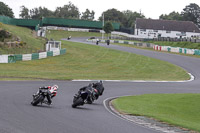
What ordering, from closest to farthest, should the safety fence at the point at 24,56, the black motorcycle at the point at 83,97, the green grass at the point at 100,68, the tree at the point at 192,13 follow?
the black motorcycle at the point at 83,97 < the green grass at the point at 100,68 < the safety fence at the point at 24,56 < the tree at the point at 192,13

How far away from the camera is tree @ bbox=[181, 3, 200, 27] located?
170 m

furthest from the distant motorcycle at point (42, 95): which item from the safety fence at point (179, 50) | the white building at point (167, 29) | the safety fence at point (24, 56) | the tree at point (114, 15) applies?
the tree at point (114, 15)

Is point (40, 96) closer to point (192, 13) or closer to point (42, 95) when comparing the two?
point (42, 95)

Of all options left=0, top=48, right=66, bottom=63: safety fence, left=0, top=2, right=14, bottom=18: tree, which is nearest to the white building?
left=0, top=2, right=14, bottom=18: tree

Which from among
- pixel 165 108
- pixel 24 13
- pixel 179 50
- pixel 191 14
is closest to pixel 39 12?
pixel 24 13

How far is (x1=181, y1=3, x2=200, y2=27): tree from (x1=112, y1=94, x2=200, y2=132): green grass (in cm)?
15566

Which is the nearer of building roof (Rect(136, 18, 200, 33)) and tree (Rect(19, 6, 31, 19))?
building roof (Rect(136, 18, 200, 33))

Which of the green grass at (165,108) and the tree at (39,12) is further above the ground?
the tree at (39,12)

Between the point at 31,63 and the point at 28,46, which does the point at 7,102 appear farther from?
the point at 28,46

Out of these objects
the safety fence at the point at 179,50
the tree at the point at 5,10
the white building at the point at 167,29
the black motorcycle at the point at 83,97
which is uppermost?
the tree at the point at 5,10

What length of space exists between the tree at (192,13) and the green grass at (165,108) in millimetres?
155659

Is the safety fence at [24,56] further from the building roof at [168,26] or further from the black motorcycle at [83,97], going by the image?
the building roof at [168,26]

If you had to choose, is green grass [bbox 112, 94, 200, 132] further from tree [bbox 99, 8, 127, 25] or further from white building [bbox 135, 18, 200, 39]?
tree [bbox 99, 8, 127, 25]

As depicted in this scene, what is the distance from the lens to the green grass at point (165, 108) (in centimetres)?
1527
